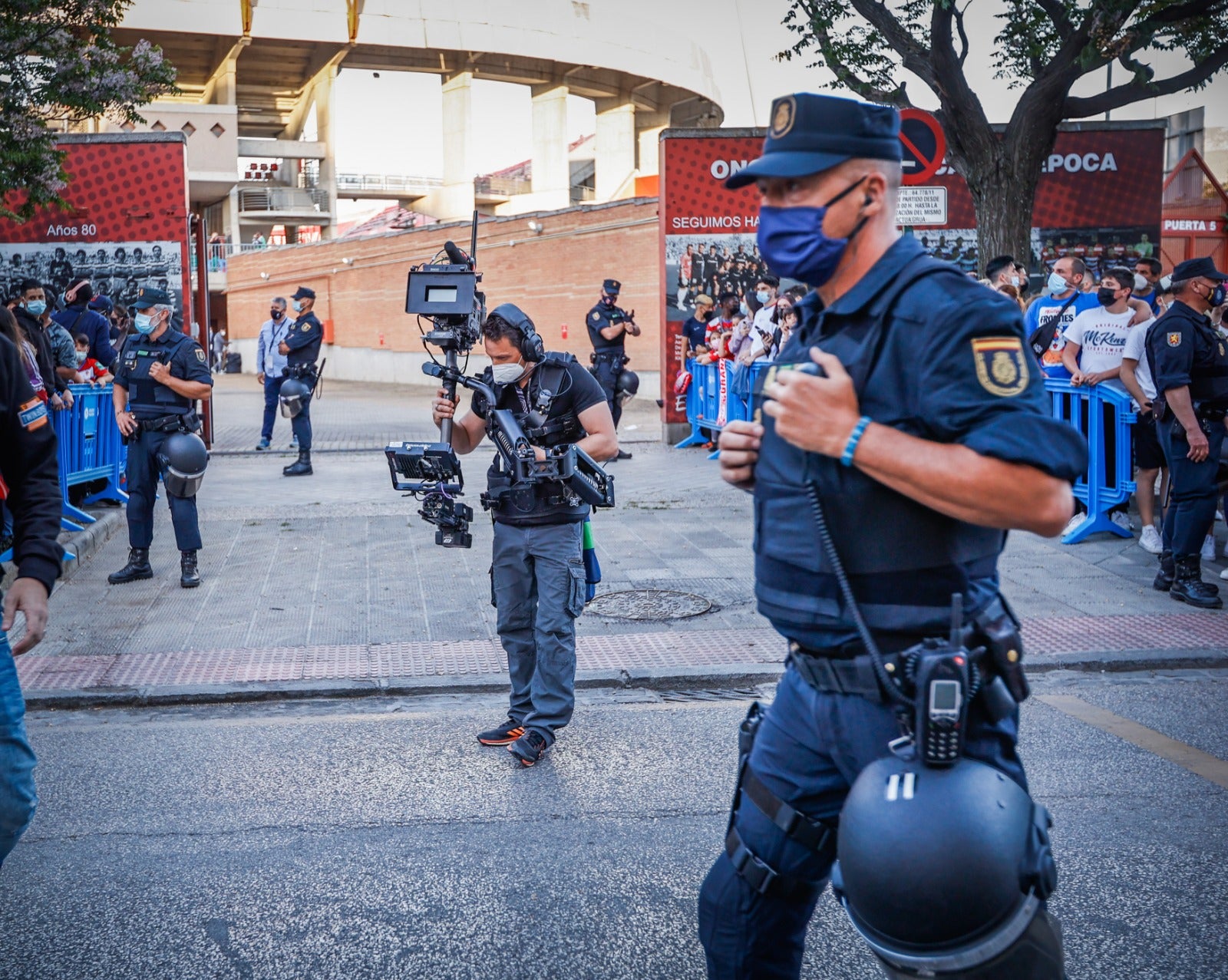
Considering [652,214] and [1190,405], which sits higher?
[652,214]

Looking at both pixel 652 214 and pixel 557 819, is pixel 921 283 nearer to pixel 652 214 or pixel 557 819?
pixel 557 819

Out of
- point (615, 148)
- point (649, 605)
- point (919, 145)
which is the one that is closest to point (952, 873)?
point (649, 605)

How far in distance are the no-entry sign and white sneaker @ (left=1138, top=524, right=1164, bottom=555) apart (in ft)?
21.5

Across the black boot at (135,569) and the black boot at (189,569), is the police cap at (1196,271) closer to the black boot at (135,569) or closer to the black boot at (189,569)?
the black boot at (189,569)

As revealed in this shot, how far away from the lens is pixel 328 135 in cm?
6066

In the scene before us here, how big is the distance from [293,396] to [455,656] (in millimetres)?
8027

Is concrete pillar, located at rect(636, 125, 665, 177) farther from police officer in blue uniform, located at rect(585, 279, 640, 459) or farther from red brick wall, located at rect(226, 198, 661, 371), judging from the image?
police officer in blue uniform, located at rect(585, 279, 640, 459)

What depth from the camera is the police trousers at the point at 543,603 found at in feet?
17.3

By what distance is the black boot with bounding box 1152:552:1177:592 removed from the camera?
26.9 feet

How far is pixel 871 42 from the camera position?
599 inches

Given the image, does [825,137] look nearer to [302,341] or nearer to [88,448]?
[88,448]

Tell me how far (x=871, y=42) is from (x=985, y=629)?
14.3m

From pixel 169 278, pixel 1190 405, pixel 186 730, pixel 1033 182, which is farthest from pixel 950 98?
pixel 186 730

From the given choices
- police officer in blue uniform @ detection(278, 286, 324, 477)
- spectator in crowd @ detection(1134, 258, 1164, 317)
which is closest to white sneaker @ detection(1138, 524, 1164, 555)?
spectator in crowd @ detection(1134, 258, 1164, 317)
